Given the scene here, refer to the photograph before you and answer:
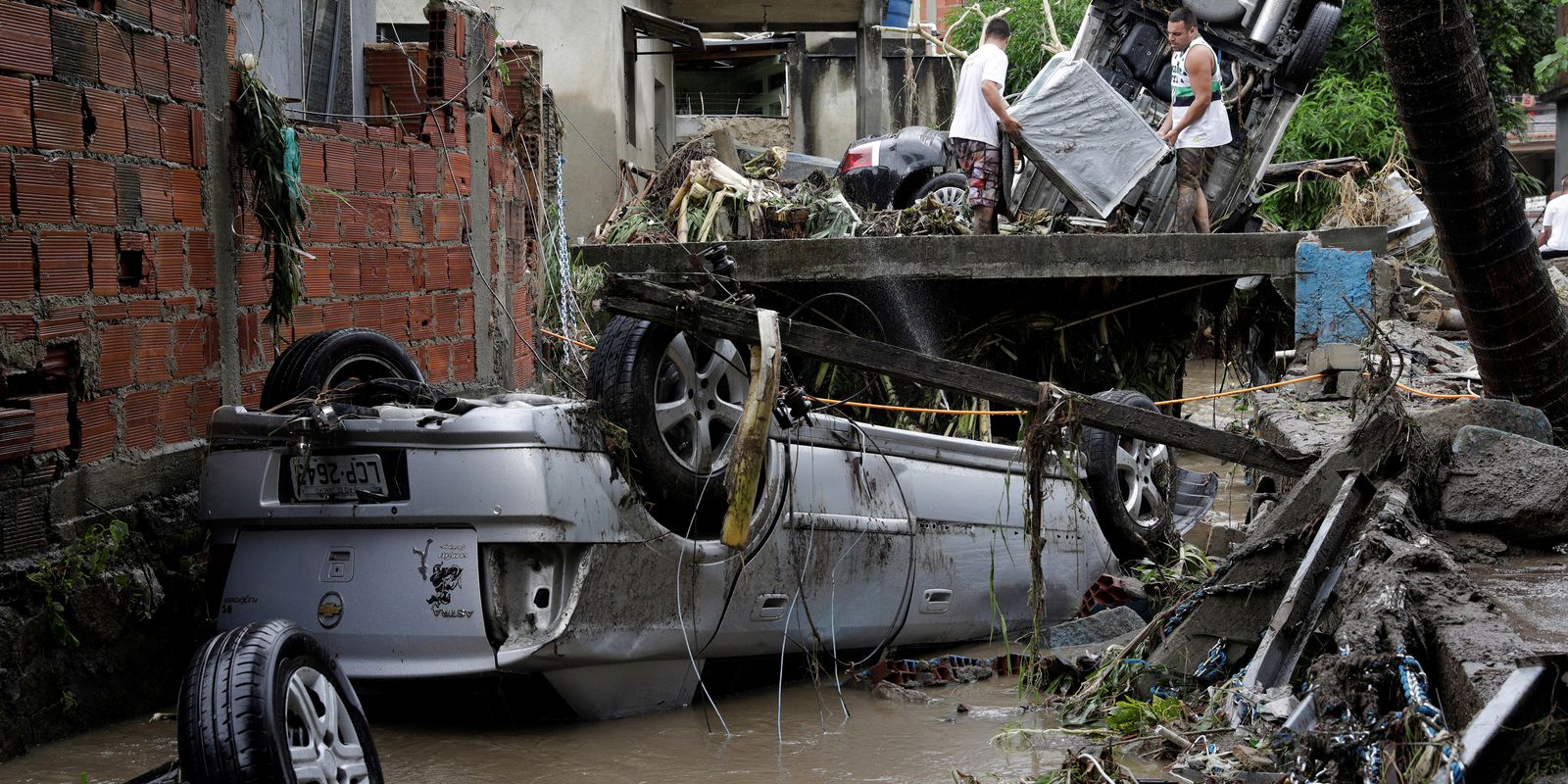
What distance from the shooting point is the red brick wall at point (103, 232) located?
437 centimetres

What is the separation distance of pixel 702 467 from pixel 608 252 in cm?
524

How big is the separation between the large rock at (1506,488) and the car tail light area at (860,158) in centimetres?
956

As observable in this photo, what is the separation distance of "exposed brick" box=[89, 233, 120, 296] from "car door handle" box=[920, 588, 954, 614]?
136 inches

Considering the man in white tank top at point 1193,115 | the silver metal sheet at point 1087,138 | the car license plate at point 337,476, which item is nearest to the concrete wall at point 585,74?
the silver metal sheet at point 1087,138

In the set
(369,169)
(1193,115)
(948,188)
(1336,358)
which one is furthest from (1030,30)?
(369,169)

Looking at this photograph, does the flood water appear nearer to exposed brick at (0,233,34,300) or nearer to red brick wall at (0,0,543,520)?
red brick wall at (0,0,543,520)

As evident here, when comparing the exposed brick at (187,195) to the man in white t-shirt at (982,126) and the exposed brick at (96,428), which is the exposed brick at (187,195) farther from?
the man in white t-shirt at (982,126)

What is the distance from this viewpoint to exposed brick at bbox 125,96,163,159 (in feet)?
16.1

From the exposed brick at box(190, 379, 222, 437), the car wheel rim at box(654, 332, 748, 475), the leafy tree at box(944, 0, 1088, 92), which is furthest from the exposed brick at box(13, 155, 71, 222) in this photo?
the leafy tree at box(944, 0, 1088, 92)

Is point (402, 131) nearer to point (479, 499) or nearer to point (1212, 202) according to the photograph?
point (479, 499)

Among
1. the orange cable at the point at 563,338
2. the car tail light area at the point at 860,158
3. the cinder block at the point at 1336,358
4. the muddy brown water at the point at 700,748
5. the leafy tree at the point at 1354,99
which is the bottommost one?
the muddy brown water at the point at 700,748

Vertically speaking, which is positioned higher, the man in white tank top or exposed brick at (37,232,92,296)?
the man in white tank top

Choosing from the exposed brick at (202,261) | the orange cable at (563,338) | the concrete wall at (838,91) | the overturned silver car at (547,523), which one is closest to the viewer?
the overturned silver car at (547,523)

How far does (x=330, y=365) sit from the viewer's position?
500cm
